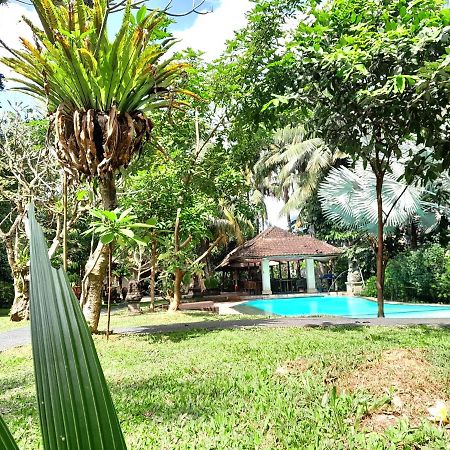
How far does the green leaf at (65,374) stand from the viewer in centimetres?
41

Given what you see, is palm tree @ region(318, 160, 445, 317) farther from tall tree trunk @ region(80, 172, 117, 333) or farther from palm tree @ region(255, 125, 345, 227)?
tall tree trunk @ region(80, 172, 117, 333)

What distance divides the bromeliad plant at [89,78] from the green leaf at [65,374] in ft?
14.5

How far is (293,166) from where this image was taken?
24344 millimetres

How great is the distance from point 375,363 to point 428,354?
0.95 meters

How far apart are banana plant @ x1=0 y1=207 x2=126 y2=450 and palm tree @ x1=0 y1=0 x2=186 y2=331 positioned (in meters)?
4.42

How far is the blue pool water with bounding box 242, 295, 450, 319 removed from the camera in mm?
13617

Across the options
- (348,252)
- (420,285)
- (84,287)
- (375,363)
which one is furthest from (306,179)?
(375,363)

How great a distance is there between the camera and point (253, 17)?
7.82 meters

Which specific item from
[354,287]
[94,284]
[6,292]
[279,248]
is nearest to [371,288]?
[354,287]

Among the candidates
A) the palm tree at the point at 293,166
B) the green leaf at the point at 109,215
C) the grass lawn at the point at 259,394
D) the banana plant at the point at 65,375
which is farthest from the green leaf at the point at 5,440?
the palm tree at the point at 293,166

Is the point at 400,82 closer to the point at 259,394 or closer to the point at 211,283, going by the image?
the point at 259,394

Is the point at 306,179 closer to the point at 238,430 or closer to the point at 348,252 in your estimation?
the point at 348,252

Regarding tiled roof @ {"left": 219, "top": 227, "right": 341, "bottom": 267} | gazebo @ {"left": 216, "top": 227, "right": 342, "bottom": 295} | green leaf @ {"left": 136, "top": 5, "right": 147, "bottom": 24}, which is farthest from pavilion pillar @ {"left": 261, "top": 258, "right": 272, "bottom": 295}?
green leaf @ {"left": 136, "top": 5, "right": 147, "bottom": 24}

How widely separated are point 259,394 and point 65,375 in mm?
3238
